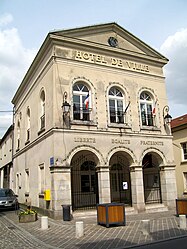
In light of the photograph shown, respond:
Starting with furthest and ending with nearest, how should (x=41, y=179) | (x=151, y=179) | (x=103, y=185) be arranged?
(x=151, y=179) < (x=41, y=179) < (x=103, y=185)

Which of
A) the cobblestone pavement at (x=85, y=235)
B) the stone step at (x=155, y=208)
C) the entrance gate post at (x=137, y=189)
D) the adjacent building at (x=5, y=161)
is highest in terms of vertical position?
the adjacent building at (x=5, y=161)

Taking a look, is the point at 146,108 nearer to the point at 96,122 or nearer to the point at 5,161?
the point at 96,122

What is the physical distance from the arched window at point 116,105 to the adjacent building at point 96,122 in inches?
2.4

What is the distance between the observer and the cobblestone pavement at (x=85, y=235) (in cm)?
820

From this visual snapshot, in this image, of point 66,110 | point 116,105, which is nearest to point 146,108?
point 116,105

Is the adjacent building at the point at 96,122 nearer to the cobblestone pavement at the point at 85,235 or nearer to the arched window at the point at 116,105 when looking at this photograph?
the arched window at the point at 116,105

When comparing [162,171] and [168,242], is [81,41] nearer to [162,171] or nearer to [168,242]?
[162,171]

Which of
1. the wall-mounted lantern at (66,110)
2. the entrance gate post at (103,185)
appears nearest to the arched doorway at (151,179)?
the entrance gate post at (103,185)

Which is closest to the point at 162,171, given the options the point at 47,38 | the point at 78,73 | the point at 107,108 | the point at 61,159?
the point at 107,108

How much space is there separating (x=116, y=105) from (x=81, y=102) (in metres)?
2.32

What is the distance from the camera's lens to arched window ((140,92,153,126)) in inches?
656

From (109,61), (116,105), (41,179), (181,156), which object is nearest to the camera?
(41,179)

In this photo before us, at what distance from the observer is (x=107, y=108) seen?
50.0 ft

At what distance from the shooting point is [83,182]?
1783 centimetres
